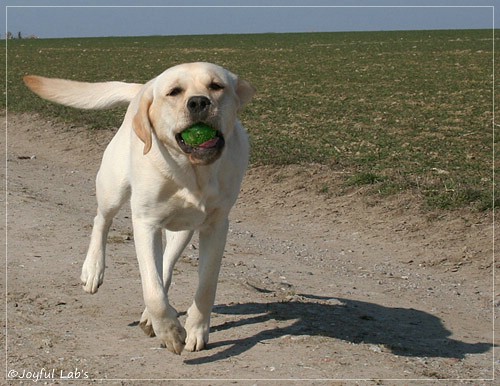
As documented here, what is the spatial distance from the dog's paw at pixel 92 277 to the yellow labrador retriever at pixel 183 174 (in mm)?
475

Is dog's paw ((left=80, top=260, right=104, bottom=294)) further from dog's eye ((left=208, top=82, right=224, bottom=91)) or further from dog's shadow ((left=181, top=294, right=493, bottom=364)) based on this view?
dog's eye ((left=208, top=82, right=224, bottom=91))

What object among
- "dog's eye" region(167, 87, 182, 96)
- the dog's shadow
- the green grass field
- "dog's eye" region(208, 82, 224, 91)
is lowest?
the green grass field

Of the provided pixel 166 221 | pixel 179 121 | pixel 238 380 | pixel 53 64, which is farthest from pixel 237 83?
pixel 53 64

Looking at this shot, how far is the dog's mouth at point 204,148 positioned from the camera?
16.7 feet

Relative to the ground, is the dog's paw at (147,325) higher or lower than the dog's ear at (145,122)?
lower

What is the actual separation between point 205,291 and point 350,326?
3.96ft

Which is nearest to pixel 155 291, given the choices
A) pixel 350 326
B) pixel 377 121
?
pixel 350 326

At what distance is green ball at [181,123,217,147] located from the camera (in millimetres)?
5059

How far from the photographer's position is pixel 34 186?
1162 centimetres

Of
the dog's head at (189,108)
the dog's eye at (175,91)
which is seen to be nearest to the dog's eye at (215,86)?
the dog's head at (189,108)

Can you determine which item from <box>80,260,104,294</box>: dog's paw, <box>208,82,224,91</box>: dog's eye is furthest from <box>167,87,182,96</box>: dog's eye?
<box>80,260,104,294</box>: dog's paw

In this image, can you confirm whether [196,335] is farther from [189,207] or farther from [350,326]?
[350,326]

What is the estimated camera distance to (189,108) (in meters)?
5.00

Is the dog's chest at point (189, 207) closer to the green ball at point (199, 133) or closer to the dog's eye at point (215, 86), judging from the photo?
the green ball at point (199, 133)
